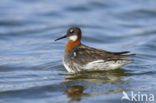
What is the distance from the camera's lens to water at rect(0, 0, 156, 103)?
8203mm

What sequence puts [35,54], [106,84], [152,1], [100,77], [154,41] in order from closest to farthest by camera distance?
1. [106,84]
2. [100,77]
3. [35,54]
4. [154,41]
5. [152,1]

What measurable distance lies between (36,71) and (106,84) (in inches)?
86.1

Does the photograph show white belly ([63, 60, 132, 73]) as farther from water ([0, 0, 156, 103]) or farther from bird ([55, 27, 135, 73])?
water ([0, 0, 156, 103])

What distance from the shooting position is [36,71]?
32.7 feet

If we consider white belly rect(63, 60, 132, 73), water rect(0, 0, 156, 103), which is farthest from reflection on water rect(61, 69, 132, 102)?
white belly rect(63, 60, 132, 73)

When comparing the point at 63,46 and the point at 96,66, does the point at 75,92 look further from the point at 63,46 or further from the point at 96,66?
the point at 63,46

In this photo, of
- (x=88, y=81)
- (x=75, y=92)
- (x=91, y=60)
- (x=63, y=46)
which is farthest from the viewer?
(x=63, y=46)

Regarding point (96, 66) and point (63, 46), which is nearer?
point (96, 66)

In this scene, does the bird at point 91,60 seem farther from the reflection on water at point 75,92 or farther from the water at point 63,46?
the reflection on water at point 75,92

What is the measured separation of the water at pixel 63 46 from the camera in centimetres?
820

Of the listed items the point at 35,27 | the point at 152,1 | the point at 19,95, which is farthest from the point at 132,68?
the point at 152,1

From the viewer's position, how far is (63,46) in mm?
13008

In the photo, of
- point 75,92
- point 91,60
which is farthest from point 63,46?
point 75,92

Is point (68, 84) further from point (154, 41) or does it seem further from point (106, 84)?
point (154, 41)
